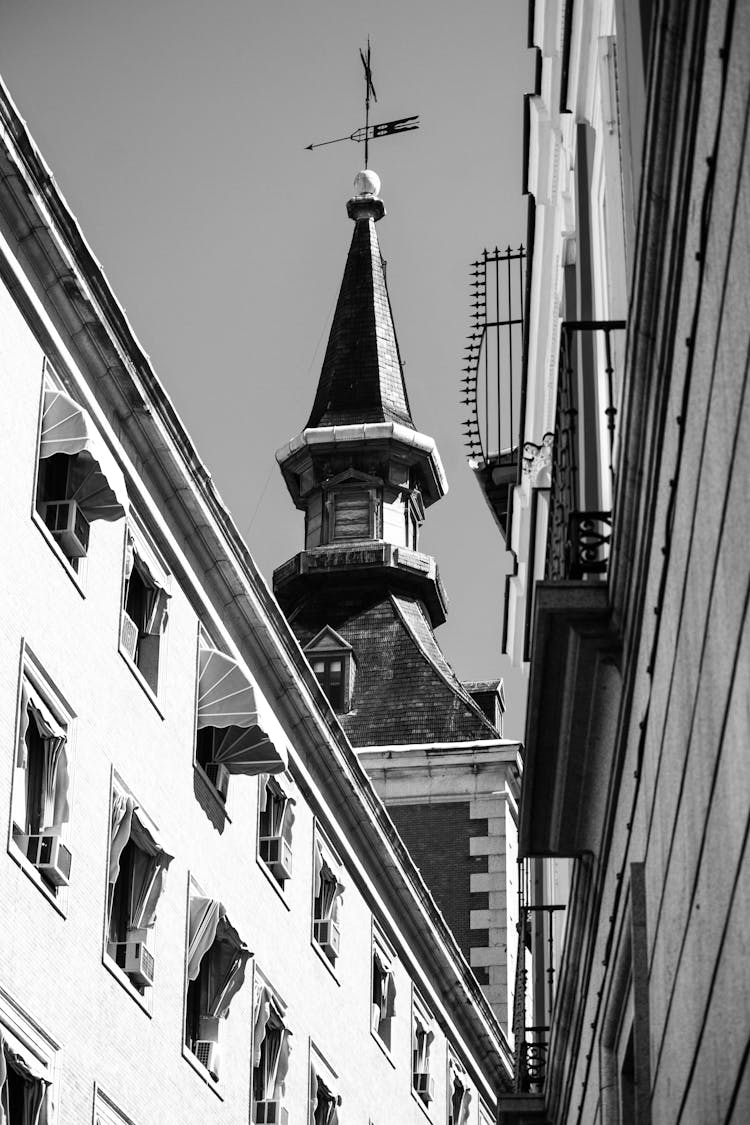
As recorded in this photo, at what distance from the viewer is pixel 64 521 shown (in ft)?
58.8

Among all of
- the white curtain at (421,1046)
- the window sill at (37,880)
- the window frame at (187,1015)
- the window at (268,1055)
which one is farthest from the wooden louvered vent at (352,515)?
the window sill at (37,880)

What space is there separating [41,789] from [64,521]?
2459 millimetres

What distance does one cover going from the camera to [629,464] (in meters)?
8.87

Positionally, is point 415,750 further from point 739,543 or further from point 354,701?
point 739,543

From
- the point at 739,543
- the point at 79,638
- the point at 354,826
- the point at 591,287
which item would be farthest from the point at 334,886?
the point at 739,543

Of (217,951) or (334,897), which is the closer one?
(217,951)

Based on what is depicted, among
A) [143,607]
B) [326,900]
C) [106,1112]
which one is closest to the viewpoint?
[106,1112]

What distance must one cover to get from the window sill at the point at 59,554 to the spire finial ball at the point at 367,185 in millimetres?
47153

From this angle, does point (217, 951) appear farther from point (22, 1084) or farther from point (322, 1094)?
point (22, 1084)

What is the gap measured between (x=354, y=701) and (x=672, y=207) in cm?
4267

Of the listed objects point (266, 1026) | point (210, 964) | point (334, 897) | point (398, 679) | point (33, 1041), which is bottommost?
point (33, 1041)

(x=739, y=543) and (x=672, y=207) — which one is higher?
(x=672, y=207)

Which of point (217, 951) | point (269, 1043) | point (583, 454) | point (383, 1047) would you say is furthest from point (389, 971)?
point (583, 454)

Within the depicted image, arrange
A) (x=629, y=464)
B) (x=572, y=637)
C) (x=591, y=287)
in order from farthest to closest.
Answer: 1. (x=591, y=287)
2. (x=572, y=637)
3. (x=629, y=464)
